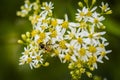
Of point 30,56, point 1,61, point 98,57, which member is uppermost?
point 1,61

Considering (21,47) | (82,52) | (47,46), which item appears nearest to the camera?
(82,52)

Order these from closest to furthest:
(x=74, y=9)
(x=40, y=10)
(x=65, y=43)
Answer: (x=65, y=43) → (x=40, y=10) → (x=74, y=9)

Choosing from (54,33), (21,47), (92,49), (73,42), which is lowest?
(92,49)

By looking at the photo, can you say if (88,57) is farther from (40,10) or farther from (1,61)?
(1,61)

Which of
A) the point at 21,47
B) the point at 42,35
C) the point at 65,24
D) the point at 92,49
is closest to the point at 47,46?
the point at 42,35

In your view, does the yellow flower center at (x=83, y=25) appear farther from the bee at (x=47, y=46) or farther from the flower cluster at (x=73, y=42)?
the bee at (x=47, y=46)

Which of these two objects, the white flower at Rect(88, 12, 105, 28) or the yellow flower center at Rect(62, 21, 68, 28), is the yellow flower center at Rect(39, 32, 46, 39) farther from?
the white flower at Rect(88, 12, 105, 28)

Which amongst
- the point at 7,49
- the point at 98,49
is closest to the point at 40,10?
the point at 98,49

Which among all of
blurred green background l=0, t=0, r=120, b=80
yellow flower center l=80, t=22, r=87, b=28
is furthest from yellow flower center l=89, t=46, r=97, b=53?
blurred green background l=0, t=0, r=120, b=80

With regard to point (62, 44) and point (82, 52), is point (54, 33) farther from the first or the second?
point (82, 52)
